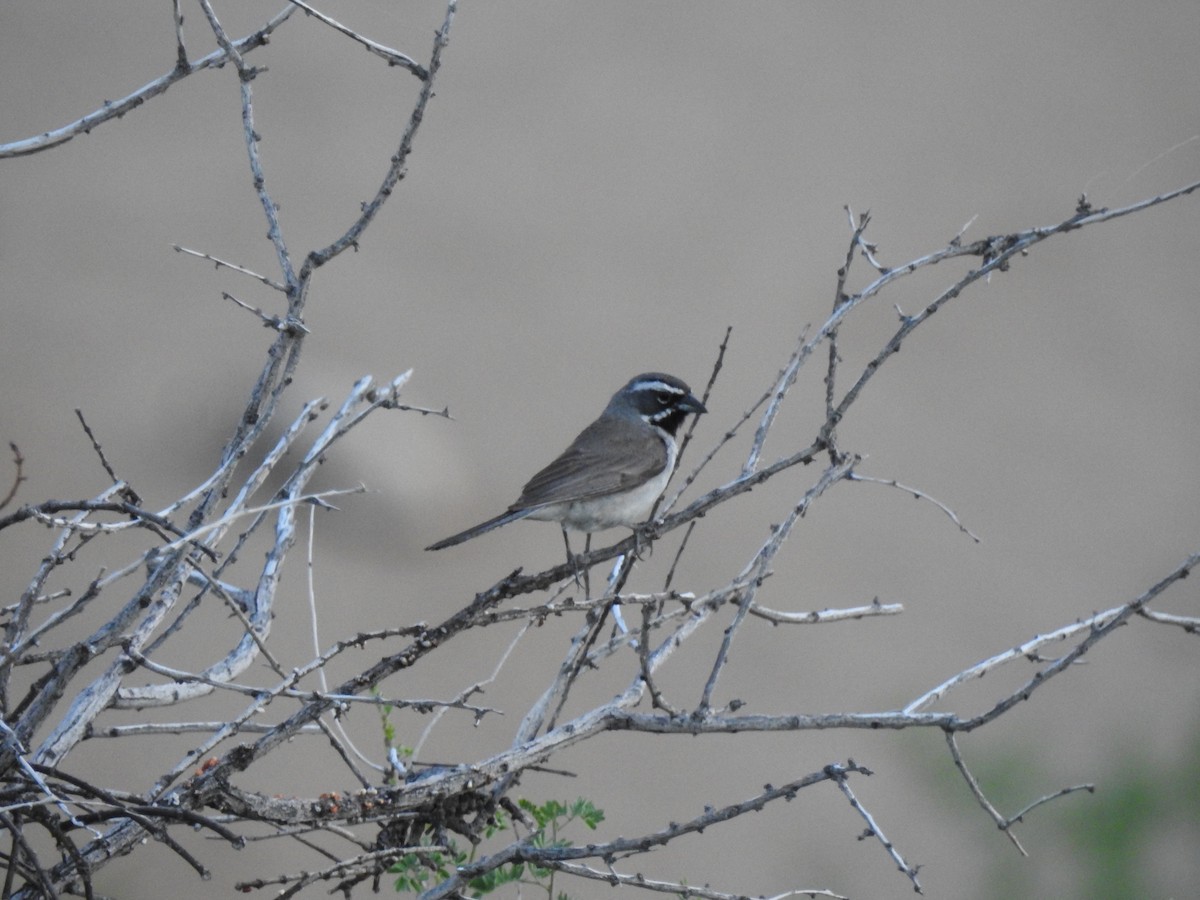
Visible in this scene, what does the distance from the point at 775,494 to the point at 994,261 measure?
21.8ft

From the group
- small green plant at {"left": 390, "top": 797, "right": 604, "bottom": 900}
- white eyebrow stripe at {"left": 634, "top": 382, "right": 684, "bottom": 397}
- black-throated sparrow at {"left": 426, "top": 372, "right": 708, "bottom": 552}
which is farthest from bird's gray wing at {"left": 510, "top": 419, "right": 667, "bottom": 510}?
small green plant at {"left": 390, "top": 797, "right": 604, "bottom": 900}

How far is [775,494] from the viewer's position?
11062 mm

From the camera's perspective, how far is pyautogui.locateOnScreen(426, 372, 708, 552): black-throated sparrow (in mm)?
6578

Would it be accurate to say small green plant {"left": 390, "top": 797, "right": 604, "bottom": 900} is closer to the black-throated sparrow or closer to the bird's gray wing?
the black-throated sparrow

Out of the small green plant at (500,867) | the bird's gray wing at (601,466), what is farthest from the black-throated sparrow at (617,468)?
the small green plant at (500,867)

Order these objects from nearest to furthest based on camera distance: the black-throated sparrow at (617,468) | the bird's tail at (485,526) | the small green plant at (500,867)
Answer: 1. the small green plant at (500,867)
2. the bird's tail at (485,526)
3. the black-throated sparrow at (617,468)

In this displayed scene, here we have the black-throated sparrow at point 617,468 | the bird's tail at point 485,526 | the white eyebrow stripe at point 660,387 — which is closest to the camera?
the bird's tail at point 485,526

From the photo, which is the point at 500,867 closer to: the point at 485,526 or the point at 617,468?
the point at 485,526

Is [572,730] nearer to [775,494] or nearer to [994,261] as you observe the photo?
[994,261]

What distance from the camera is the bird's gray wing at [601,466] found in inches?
259

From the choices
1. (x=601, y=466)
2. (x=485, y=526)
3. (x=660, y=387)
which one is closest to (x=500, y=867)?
(x=485, y=526)

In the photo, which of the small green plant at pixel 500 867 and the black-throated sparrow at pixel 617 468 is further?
the black-throated sparrow at pixel 617 468

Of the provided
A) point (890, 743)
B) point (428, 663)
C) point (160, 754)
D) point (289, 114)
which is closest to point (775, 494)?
point (890, 743)

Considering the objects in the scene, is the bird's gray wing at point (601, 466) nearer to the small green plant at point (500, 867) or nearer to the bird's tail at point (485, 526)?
the bird's tail at point (485, 526)
